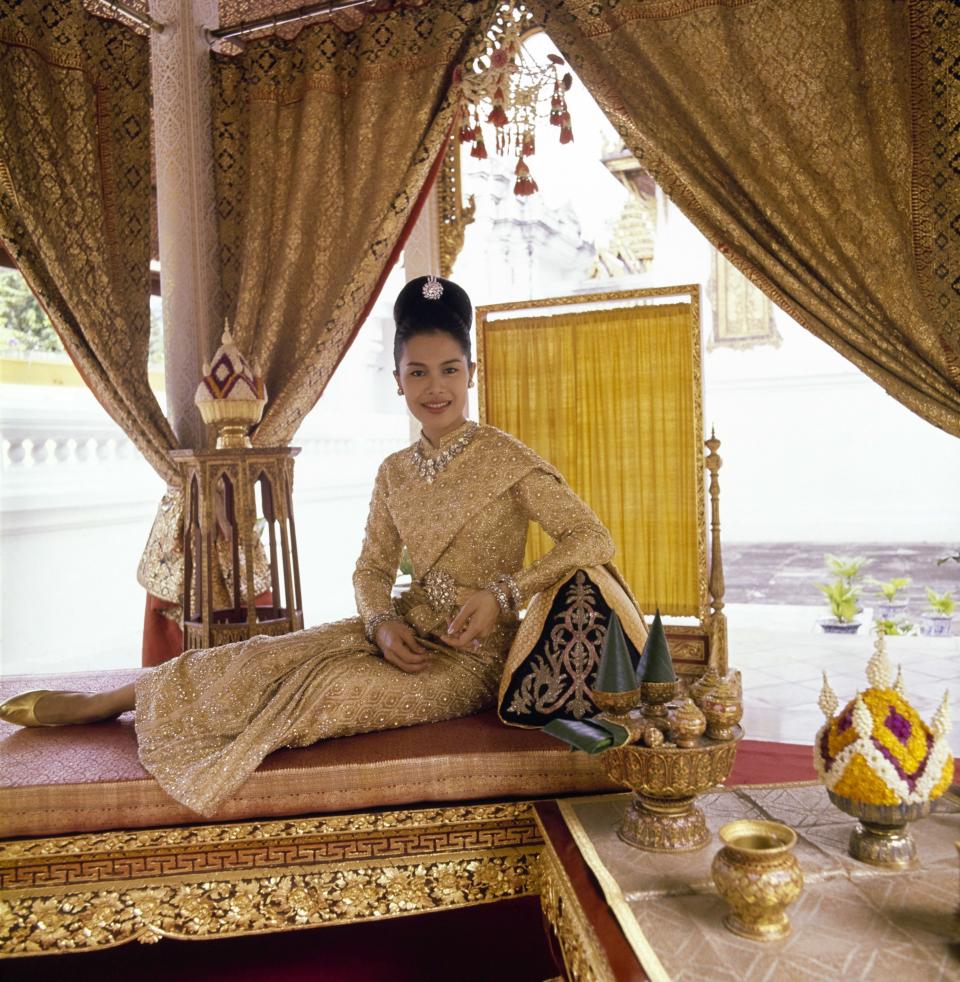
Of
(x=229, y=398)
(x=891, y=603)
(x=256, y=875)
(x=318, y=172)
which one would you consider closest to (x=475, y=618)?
(x=256, y=875)

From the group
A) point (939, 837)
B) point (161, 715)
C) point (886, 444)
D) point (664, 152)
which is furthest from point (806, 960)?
point (886, 444)

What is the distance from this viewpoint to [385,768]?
1.99 m

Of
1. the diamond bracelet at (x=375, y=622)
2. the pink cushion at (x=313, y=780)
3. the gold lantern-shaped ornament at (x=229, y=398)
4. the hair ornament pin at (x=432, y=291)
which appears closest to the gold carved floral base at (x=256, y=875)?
the pink cushion at (x=313, y=780)

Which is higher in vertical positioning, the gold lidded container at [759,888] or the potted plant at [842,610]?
the gold lidded container at [759,888]

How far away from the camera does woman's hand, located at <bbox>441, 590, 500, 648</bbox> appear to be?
7.13ft

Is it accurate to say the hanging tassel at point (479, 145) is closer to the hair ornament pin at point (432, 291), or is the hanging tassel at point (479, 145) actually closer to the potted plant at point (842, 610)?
the hair ornament pin at point (432, 291)

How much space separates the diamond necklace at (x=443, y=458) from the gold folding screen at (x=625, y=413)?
1274 millimetres

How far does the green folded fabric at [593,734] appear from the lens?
1.55m

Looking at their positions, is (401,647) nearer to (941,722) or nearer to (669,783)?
(669,783)

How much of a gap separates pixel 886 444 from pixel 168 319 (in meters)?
8.28

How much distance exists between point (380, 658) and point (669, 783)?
0.94 metres

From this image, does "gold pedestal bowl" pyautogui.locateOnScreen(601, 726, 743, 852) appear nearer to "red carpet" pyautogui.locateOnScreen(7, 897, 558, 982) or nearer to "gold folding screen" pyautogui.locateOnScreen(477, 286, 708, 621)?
"red carpet" pyautogui.locateOnScreen(7, 897, 558, 982)

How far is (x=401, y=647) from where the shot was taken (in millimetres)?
2258

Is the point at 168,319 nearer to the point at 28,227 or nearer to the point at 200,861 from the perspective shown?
the point at 28,227
